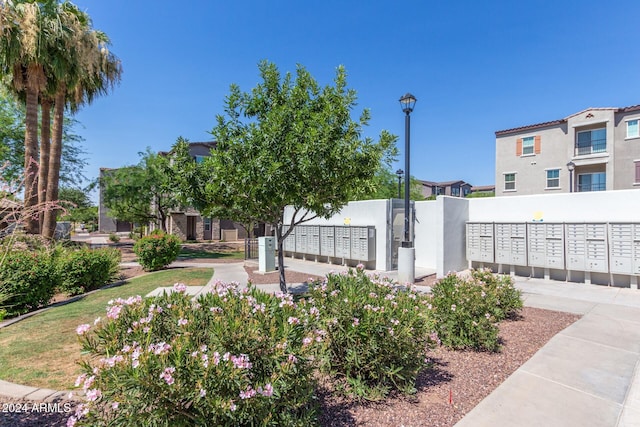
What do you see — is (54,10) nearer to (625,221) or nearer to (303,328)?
(303,328)

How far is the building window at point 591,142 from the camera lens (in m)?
21.6

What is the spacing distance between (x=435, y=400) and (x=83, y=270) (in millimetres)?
9771

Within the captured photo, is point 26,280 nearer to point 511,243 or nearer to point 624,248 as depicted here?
point 511,243

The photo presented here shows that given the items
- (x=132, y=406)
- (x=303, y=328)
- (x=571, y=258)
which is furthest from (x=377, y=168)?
(x=571, y=258)

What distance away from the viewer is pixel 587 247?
29.4 feet

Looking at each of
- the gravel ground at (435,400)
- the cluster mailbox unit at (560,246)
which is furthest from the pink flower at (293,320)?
the cluster mailbox unit at (560,246)

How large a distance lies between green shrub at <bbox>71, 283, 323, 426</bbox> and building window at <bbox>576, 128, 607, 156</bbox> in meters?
28.1

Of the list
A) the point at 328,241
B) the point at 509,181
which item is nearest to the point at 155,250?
the point at 328,241

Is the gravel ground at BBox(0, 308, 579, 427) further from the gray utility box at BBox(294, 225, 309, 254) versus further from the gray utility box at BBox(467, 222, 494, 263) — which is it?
the gray utility box at BBox(294, 225, 309, 254)

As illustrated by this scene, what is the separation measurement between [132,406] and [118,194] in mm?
22873

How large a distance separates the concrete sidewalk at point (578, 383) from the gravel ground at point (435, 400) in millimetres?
148

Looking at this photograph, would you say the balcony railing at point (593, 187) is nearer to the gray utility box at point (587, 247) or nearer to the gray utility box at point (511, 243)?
the gray utility box at point (587, 247)

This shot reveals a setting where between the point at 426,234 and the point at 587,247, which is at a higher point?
the point at 426,234

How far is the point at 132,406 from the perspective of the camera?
1.99m
